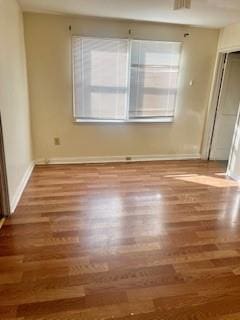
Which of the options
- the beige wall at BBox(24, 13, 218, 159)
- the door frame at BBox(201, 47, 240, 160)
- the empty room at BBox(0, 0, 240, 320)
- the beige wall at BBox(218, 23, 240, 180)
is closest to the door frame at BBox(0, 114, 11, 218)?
the empty room at BBox(0, 0, 240, 320)

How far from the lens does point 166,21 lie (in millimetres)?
3559

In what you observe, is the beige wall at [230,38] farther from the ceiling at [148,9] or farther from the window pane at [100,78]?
the window pane at [100,78]

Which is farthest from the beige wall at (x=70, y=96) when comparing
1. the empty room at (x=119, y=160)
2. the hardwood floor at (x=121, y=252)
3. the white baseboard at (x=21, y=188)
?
the hardwood floor at (x=121, y=252)

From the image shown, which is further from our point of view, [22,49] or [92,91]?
[92,91]

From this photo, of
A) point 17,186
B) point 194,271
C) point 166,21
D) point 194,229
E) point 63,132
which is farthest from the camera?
point 63,132

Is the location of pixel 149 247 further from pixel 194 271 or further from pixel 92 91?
pixel 92 91

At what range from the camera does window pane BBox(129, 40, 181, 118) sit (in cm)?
378

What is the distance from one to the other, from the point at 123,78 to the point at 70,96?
87 centimetres

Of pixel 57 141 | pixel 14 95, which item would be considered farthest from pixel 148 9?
pixel 57 141

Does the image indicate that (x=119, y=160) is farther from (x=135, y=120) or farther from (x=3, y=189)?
(x=3, y=189)

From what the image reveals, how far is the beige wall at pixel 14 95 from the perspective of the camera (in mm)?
2414

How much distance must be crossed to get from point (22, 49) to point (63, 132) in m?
1.29

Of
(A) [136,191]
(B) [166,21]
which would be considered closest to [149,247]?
(A) [136,191]

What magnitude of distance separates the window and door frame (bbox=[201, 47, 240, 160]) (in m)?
0.67
